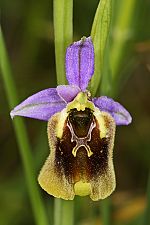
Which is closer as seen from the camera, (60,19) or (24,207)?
(60,19)

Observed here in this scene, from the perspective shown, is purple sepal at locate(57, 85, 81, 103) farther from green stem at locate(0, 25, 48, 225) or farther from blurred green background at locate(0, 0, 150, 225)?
blurred green background at locate(0, 0, 150, 225)

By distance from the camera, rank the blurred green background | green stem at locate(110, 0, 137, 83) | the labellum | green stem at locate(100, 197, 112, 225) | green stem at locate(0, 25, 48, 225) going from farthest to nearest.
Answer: the blurred green background → green stem at locate(110, 0, 137, 83) → green stem at locate(100, 197, 112, 225) → green stem at locate(0, 25, 48, 225) → the labellum

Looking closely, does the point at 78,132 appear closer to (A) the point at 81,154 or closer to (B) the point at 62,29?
(A) the point at 81,154

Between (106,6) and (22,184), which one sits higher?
(106,6)

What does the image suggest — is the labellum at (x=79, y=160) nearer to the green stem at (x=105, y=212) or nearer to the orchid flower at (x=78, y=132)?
the orchid flower at (x=78, y=132)

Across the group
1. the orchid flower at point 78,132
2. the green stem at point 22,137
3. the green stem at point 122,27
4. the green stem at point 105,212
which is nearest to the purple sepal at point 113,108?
the orchid flower at point 78,132

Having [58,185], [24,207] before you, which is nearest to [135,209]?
[24,207]

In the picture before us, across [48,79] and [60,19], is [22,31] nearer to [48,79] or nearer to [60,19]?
[48,79]

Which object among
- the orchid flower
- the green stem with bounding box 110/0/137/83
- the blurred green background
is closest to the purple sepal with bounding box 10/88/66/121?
the orchid flower
